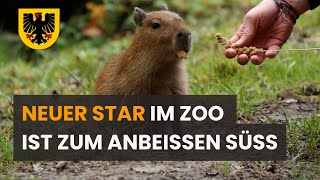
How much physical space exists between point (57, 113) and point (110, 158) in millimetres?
1232

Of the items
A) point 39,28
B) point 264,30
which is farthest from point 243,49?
point 39,28

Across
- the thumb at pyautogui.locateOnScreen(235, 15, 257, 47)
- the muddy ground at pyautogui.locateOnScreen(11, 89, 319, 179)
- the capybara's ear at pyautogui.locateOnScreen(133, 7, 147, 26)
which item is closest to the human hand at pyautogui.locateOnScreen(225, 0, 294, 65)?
the thumb at pyautogui.locateOnScreen(235, 15, 257, 47)

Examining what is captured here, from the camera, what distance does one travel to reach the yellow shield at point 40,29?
18.7 ft

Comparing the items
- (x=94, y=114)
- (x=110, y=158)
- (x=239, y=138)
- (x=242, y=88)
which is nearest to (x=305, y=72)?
(x=242, y=88)

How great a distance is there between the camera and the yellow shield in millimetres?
5691

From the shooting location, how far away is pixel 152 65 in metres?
4.48

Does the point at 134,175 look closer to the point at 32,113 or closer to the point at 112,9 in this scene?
the point at 32,113

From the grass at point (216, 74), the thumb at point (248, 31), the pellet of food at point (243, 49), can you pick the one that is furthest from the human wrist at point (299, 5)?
the grass at point (216, 74)

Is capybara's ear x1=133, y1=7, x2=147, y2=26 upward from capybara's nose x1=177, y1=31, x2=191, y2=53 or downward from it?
upward

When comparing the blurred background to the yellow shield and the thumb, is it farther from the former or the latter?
the thumb

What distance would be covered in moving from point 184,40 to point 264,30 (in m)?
0.71

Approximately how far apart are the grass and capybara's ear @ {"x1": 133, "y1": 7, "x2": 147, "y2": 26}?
100cm

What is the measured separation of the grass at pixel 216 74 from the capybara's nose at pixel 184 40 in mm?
827

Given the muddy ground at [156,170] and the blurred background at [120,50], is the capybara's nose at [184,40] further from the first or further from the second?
the blurred background at [120,50]
